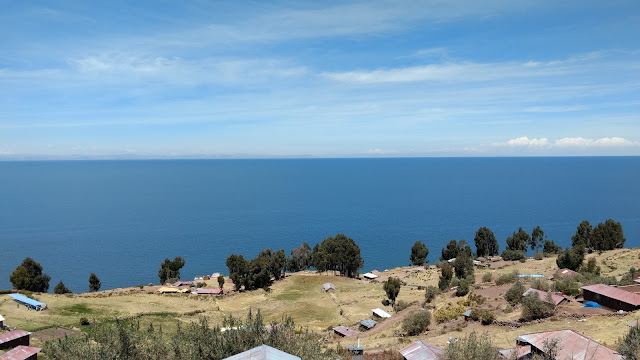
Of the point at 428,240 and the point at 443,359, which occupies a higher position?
the point at 443,359

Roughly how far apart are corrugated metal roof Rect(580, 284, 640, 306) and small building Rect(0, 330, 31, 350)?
39.2m

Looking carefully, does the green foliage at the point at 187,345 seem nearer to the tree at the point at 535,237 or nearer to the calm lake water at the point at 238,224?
the calm lake water at the point at 238,224

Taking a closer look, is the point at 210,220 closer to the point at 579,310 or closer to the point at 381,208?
the point at 381,208

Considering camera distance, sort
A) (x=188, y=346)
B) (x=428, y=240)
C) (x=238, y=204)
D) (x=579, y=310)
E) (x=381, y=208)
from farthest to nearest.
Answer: (x=238, y=204), (x=381, y=208), (x=428, y=240), (x=579, y=310), (x=188, y=346)

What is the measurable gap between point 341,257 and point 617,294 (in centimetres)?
4282

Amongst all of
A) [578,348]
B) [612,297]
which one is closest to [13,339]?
[578,348]

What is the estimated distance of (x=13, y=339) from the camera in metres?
25.9

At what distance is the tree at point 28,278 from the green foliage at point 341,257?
41657 millimetres

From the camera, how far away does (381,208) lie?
161750mm

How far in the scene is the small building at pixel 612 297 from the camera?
89.3 feet

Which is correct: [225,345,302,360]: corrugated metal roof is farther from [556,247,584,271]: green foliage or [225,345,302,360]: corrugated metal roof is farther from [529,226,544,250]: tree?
[529,226,544,250]: tree

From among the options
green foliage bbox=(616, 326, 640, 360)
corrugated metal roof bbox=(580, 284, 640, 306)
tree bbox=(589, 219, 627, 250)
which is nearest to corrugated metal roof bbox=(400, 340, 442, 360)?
green foliage bbox=(616, 326, 640, 360)

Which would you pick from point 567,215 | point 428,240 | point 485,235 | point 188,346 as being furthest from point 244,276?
point 567,215

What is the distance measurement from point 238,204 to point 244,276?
118 meters
